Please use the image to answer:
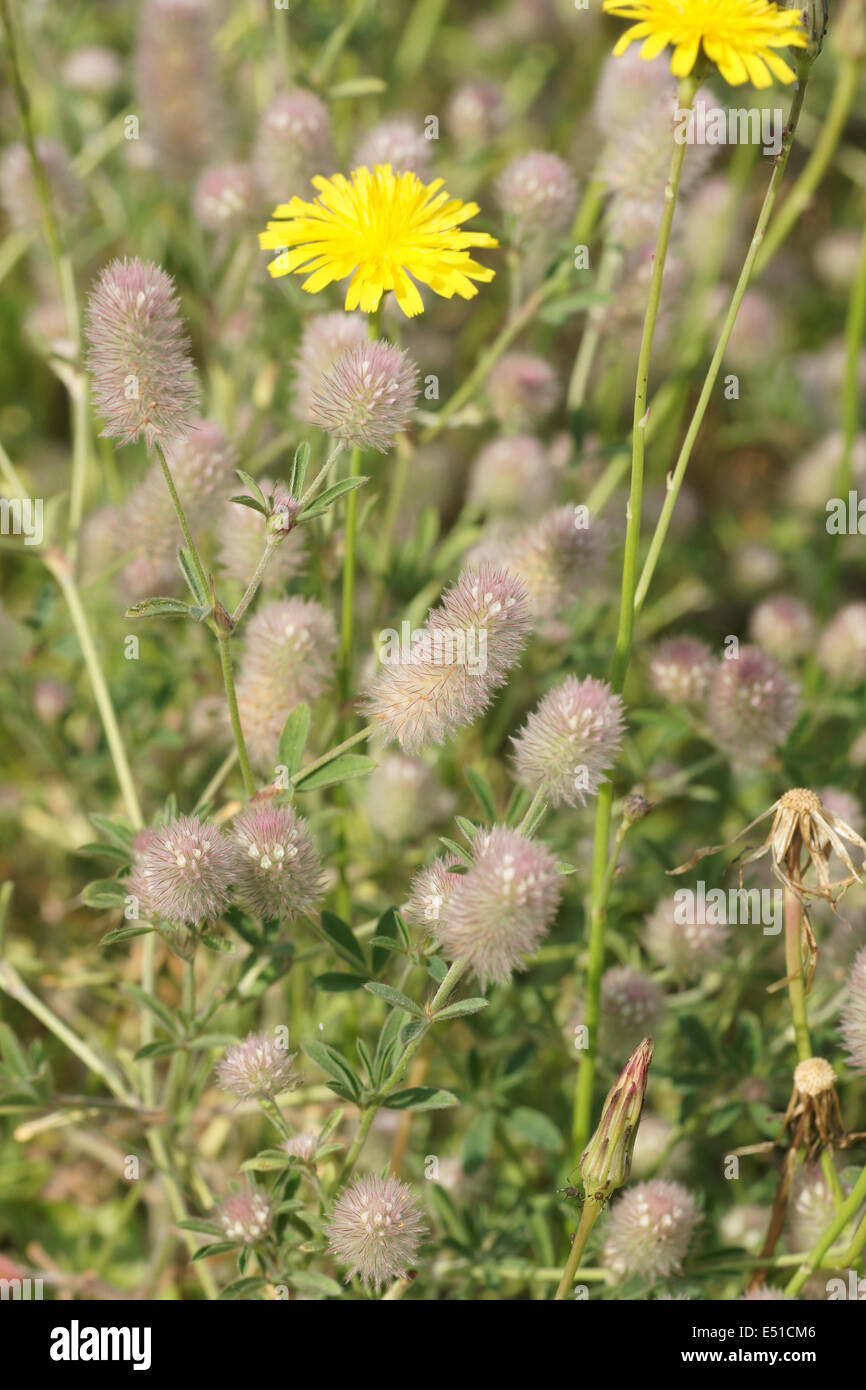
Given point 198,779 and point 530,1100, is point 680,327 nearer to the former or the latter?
point 198,779

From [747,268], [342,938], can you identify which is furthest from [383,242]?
[342,938]

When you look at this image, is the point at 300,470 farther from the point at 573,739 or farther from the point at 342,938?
the point at 342,938

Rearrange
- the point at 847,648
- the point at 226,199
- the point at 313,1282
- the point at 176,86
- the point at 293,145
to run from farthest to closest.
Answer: the point at 176,86
the point at 847,648
the point at 226,199
the point at 293,145
the point at 313,1282

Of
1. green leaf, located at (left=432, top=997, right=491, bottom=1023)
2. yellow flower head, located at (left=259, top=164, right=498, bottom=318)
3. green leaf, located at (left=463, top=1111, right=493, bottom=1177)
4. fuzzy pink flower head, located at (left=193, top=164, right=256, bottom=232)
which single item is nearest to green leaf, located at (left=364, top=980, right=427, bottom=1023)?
green leaf, located at (left=432, top=997, right=491, bottom=1023)

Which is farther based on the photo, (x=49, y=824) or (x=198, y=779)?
(x=49, y=824)

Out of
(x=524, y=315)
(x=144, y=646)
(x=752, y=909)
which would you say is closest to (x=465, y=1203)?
(x=752, y=909)

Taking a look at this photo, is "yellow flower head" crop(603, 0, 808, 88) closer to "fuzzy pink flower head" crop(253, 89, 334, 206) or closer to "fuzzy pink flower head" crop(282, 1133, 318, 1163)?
"fuzzy pink flower head" crop(253, 89, 334, 206)
